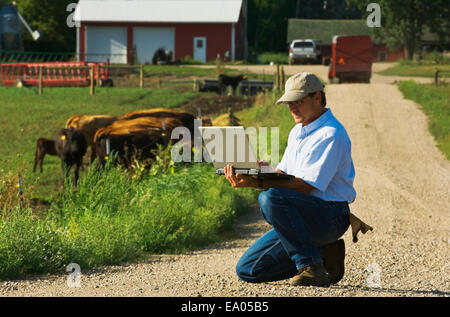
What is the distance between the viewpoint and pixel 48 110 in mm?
25781

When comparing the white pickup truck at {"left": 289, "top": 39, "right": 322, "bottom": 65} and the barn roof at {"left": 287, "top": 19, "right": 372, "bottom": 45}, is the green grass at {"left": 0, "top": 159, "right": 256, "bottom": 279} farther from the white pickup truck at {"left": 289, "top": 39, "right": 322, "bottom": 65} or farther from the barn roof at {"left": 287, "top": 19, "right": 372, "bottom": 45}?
the barn roof at {"left": 287, "top": 19, "right": 372, "bottom": 45}

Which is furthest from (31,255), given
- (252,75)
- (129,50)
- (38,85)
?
(129,50)

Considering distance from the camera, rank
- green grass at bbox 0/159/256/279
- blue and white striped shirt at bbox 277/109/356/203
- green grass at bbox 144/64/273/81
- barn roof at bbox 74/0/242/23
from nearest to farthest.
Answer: blue and white striped shirt at bbox 277/109/356/203 → green grass at bbox 0/159/256/279 → green grass at bbox 144/64/273/81 → barn roof at bbox 74/0/242/23

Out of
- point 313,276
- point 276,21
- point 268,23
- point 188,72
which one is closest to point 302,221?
point 313,276

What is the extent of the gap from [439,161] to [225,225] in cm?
801

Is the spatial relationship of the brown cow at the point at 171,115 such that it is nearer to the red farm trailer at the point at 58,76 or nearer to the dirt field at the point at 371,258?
the dirt field at the point at 371,258

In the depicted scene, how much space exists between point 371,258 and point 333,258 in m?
1.90

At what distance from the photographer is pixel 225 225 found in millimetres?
10719

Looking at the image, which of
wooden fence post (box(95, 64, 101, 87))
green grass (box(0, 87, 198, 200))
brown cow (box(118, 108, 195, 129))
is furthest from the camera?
wooden fence post (box(95, 64, 101, 87))

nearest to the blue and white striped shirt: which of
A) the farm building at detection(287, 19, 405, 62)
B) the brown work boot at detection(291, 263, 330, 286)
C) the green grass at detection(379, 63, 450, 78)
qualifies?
the brown work boot at detection(291, 263, 330, 286)

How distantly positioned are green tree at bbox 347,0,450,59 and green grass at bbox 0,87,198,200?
2319 cm

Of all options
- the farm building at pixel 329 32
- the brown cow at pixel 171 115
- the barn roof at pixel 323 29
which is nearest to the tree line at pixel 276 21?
the barn roof at pixel 323 29

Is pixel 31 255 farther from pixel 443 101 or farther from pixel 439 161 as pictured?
pixel 443 101

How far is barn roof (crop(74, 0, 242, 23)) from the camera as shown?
54031mm
